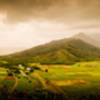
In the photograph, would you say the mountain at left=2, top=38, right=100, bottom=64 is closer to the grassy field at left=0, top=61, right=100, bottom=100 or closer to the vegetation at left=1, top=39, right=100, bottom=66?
the vegetation at left=1, top=39, right=100, bottom=66

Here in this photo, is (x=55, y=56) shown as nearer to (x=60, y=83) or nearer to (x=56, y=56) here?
(x=56, y=56)

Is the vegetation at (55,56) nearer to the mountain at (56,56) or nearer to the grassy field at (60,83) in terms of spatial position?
the mountain at (56,56)

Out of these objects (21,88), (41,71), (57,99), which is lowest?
(57,99)

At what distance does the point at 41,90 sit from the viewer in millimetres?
1631

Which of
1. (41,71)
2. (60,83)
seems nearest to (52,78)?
(60,83)

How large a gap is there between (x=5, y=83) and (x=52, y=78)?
710mm

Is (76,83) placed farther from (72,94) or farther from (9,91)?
(9,91)

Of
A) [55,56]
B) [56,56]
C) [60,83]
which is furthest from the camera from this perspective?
[55,56]

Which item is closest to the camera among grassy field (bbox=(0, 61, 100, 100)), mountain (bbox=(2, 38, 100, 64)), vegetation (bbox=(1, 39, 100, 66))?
grassy field (bbox=(0, 61, 100, 100))

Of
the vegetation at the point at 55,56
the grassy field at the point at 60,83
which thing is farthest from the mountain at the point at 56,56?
the grassy field at the point at 60,83

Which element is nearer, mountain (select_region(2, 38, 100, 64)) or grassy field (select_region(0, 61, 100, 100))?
grassy field (select_region(0, 61, 100, 100))

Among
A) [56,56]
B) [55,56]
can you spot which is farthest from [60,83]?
[55,56]

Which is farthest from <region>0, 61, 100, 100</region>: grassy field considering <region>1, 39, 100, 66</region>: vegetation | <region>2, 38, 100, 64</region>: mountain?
<region>2, 38, 100, 64</region>: mountain

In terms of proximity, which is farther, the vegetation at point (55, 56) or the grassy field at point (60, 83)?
the vegetation at point (55, 56)
